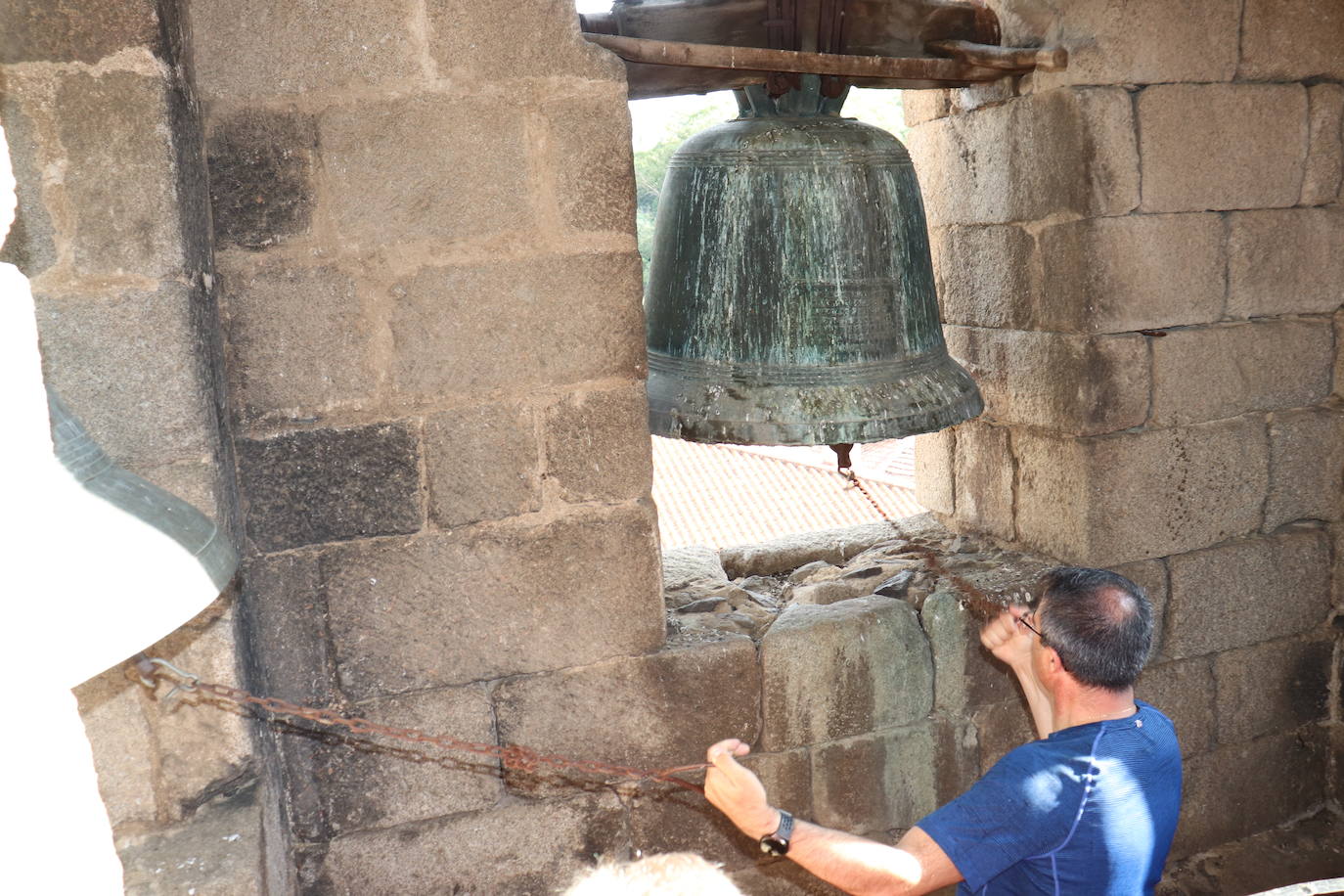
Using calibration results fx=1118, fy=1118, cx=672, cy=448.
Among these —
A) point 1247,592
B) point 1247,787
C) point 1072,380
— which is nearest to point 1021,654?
point 1072,380

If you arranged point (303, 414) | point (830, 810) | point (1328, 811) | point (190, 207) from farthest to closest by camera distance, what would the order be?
point (1328, 811) → point (830, 810) → point (303, 414) → point (190, 207)

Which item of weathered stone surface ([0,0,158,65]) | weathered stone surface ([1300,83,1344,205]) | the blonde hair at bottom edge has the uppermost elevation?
weathered stone surface ([0,0,158,65])

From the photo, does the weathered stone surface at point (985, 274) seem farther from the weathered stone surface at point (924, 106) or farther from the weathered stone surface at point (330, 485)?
the weathered stone surface at point (330, 485)

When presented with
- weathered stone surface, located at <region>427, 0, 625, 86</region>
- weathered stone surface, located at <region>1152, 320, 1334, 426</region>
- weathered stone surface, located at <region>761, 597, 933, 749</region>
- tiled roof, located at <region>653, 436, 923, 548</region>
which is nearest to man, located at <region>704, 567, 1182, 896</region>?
weathered stone surface, located at <region>761, 597, 933, 749</region>

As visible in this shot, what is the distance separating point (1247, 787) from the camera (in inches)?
133

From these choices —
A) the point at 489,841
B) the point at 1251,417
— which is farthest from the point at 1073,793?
the point at 1251,417

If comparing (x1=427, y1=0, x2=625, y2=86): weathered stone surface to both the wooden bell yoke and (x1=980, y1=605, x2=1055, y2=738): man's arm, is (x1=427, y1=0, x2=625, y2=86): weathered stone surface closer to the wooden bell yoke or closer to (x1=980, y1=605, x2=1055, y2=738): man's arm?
the wooden bell yoke

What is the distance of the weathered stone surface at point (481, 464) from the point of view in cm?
238

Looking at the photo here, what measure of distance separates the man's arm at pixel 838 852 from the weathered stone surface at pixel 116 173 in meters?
1.31

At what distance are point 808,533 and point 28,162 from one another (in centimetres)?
258

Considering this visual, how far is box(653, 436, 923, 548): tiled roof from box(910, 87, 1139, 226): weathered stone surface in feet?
19.3

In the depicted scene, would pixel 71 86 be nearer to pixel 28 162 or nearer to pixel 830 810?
pixel 28 162

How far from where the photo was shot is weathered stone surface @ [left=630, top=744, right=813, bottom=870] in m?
2.69

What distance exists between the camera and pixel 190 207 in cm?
200
